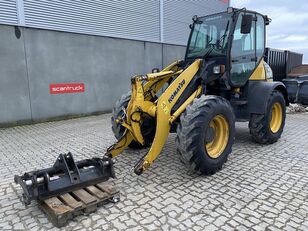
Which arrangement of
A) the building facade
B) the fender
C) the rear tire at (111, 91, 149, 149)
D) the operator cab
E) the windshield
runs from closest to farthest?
the rear tire at (111, 91, 149, 149), the operator cab, the windshield, the fender, the building facade

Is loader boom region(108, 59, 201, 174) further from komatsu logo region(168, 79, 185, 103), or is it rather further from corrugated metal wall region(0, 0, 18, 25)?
corrugated metal wall region(0, 0, 18, 25)

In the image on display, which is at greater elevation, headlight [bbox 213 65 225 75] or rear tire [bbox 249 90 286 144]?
headlight [bbox 213 65 225 75]

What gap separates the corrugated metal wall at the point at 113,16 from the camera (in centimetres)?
770

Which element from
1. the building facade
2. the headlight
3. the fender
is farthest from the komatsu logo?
the building facade

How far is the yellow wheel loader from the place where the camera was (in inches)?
143

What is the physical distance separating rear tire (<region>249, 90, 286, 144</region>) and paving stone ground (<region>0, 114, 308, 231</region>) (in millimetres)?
198

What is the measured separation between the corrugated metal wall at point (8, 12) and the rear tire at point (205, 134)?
6.40 metres

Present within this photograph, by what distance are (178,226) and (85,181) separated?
4.11 feet

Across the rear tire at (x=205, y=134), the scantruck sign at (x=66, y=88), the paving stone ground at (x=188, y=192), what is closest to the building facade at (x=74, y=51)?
the scantruck sign at (x=66, y=88)

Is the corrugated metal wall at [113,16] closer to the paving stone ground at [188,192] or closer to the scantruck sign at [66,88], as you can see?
the scantruck sign at [66,88]

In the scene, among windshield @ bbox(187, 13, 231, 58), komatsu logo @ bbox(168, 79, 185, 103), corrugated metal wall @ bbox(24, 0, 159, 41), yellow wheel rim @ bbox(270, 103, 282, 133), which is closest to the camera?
komatsu logo @ bbox(168, 79, 185, 103)

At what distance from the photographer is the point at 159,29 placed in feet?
38.0

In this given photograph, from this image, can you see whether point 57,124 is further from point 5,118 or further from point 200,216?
point 200,216

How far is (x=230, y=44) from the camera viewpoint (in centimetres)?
464
